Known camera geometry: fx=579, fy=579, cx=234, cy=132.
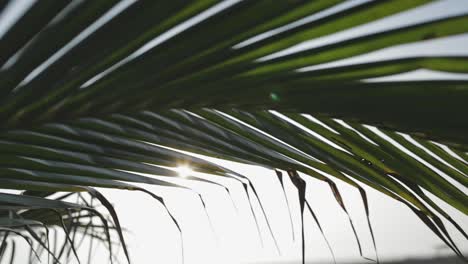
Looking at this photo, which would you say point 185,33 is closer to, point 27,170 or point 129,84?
point 129,84

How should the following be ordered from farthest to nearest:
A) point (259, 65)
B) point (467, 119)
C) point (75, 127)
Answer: point (75, 127) → point (259, 65) → point (467, 119)

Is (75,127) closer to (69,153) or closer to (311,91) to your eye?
(69,153)

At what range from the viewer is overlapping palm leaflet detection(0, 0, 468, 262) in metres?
0.51

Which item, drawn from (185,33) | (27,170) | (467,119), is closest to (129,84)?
(185,33)

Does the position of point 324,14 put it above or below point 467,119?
above

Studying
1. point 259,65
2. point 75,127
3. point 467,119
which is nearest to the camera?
point 467,119

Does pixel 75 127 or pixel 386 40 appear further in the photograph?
pixel 75 127

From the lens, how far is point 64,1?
0.49 m

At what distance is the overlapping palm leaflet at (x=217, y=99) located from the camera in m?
0.51

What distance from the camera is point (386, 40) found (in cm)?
53

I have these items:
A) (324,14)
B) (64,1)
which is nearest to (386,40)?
(324,14)

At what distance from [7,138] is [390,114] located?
0.43 metres

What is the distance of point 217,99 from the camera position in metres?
0.68

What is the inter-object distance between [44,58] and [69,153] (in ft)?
0.64
